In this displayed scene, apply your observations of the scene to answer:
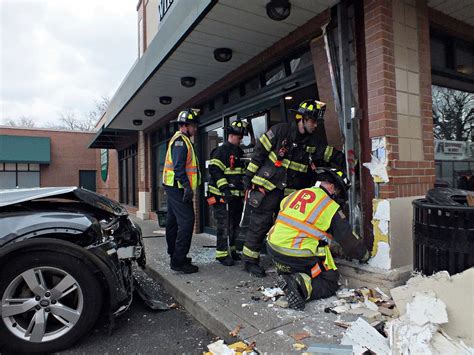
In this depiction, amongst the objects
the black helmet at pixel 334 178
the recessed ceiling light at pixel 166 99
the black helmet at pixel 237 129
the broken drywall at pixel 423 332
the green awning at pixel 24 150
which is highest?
the green awning at pixel 24 150

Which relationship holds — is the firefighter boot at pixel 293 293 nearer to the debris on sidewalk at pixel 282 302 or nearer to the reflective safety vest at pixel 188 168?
the debris on sidewalk at pixel 282 302

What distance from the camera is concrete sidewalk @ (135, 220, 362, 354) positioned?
261 centimetres

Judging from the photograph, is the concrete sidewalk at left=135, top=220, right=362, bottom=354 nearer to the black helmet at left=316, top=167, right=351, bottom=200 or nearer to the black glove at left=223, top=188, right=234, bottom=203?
the black glove at left=223, top=188, right=234, bottom=203

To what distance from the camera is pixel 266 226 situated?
4.08m

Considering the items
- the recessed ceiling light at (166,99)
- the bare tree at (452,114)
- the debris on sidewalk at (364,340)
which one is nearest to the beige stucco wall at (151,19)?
the recessed ceiling light at (166,99)

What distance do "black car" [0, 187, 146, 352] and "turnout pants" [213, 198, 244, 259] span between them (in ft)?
6.18

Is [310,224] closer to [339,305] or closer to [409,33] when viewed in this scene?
[339,305]

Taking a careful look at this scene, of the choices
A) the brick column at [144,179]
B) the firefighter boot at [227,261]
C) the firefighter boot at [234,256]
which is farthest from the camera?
the brick column at [144,179]

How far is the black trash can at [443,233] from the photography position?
2.21 meters

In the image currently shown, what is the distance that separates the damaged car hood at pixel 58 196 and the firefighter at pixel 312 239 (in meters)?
1.72

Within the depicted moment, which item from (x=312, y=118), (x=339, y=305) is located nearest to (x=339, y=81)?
(x=312, y=118)

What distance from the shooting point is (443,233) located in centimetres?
232

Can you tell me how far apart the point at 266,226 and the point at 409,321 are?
6.94 feet

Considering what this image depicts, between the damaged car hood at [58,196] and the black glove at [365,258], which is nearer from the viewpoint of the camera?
the damaged car hood at [58,196]
